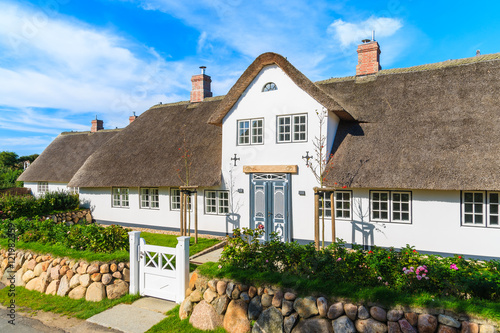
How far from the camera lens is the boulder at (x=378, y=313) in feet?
14.4

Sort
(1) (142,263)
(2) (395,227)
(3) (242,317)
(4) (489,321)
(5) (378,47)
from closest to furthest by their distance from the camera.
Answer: (4) (489,321)
(3) (242,317)
(1) (142,263)
(2) (395,227)
(5) (378,47)

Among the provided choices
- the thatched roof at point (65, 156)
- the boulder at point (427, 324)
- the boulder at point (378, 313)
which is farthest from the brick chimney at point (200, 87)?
the boulder at point (427, 324)

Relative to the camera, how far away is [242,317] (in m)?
5.32

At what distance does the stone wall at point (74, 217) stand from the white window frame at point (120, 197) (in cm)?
160

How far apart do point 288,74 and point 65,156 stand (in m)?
18.4

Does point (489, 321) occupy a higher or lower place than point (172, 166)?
lower

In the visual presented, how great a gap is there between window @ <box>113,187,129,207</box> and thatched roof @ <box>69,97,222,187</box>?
2.49 ft

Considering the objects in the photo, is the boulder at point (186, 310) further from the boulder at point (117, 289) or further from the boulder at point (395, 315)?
the boulder at point (395, 315)

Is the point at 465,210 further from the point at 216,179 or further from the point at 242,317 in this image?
the point at 216,179

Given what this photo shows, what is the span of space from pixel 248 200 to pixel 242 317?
6.26 metres

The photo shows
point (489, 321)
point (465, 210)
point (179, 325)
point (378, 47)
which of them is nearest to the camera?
point (489, 321)

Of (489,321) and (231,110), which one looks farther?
(231,110)

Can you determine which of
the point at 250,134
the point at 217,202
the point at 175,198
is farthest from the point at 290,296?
the point at 175,198

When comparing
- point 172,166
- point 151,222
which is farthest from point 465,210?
point 151,222
